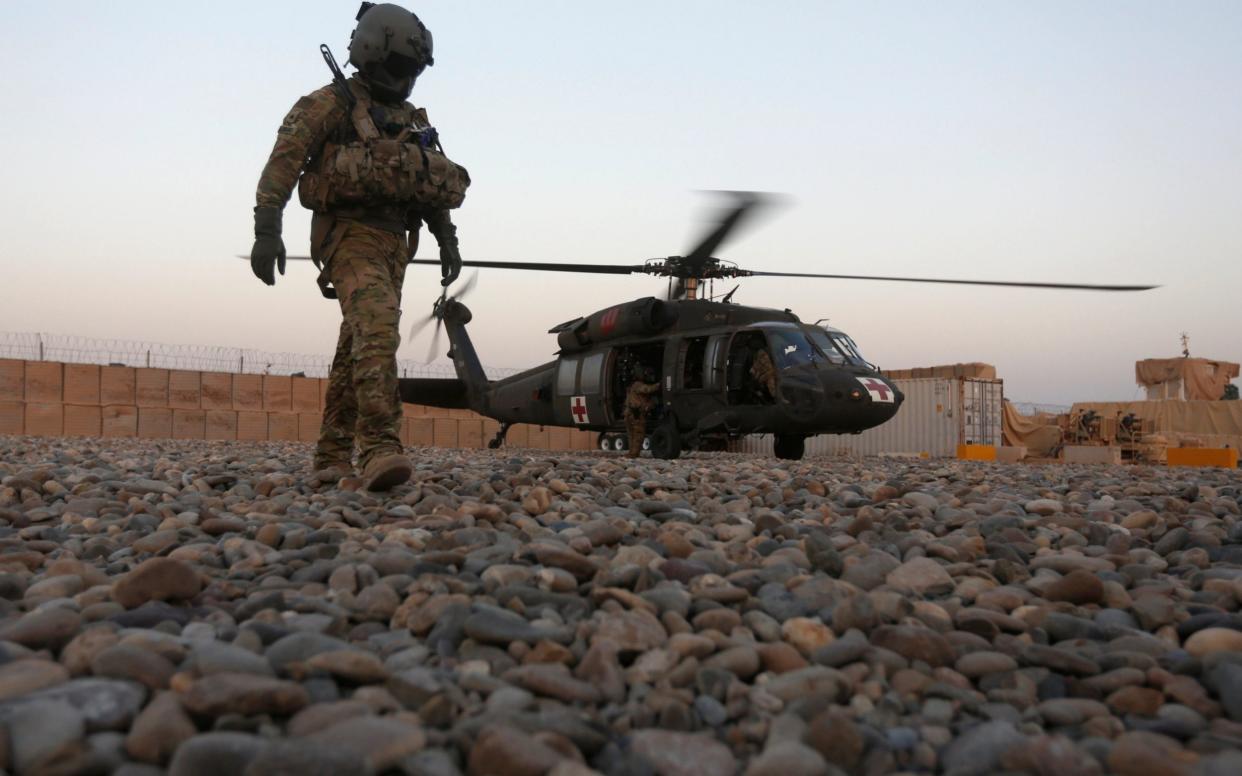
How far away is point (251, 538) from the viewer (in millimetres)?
2809

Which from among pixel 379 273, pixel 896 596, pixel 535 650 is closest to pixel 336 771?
pixel 535 650

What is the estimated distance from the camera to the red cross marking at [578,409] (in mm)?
11477

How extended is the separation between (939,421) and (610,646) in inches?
780

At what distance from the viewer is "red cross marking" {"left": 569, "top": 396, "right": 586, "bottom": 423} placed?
1148cm

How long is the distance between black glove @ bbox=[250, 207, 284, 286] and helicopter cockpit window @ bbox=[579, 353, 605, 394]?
7.16 m

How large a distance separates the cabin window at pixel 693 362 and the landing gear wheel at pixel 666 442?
550 mm

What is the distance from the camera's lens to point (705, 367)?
32.6 ft

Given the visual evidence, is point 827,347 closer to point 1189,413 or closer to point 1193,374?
point 1189,413

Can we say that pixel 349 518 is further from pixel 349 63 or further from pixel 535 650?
pixel 349 63

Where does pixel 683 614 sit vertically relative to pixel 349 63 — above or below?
below

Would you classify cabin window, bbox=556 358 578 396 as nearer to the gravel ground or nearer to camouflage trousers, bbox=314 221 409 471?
camouflage trousers, bbox=314 221 409 471

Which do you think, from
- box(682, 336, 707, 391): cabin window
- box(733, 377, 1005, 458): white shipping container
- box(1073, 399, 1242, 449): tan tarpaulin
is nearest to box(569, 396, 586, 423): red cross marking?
box(682, 336, 707, 391): cabin window

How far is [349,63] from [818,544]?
348cm

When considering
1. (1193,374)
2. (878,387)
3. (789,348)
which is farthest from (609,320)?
(1193,374)
